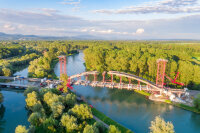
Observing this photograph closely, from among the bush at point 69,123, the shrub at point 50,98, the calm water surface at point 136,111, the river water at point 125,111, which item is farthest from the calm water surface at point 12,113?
the calm water surface at point 136,111

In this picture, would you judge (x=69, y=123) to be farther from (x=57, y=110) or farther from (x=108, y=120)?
(x=108, y=120)

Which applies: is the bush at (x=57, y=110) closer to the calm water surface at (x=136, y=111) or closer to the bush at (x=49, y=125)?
the bush at (x=49, y=125)

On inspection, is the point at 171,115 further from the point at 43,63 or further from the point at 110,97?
the point at 43,63

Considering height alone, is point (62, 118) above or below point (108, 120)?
above

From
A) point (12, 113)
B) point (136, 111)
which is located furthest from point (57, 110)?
point (136, 111)

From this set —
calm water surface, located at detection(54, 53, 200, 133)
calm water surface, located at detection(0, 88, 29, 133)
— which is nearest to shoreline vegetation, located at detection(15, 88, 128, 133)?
calm water surface, located at detection(54, 53, 200, 133)

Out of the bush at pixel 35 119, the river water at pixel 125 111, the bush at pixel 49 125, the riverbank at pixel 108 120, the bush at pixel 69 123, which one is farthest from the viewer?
the river water at pixel 125 111

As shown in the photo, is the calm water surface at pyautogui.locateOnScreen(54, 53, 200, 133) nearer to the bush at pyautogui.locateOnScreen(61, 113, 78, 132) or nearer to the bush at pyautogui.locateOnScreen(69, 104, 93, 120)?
the bush at pyautogui.locateOnScreen(69, 104, 93, 120)
